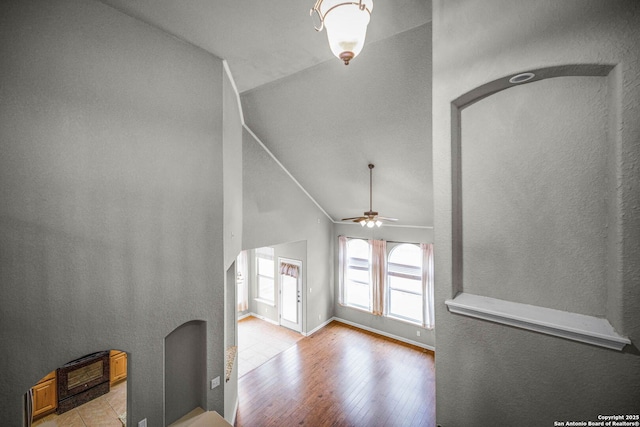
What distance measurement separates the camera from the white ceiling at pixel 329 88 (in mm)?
2832

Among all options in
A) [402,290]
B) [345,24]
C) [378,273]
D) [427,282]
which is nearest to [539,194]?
[345,24]

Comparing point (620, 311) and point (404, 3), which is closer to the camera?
point (620, 311)

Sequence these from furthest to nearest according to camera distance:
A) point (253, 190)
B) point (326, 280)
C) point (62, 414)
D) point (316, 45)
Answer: point (326, 280) < point (253, 190) < point (62, 414) < point (316, 45)

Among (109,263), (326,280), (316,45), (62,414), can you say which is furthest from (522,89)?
(62,414)

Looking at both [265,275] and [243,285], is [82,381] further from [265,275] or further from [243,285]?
[265,275]

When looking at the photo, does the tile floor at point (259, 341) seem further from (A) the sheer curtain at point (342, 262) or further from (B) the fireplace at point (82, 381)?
(B) the fireplace at point (82, 381)

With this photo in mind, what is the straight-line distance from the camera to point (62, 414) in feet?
16.6

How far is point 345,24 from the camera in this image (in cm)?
146

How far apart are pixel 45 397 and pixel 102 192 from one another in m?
5.14

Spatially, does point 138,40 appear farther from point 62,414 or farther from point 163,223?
point 62,414

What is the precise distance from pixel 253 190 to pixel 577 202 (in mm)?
5227

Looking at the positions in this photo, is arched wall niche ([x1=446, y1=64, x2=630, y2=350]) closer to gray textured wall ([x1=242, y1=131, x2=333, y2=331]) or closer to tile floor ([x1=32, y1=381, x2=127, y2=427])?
gray textured wall ([x1=242, y1=131, x2=333, y2=331])

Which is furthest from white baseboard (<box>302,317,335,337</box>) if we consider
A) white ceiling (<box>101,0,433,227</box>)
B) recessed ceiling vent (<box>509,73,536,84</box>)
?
recessed ceiling vent (<box>509,73,536,84</box>)

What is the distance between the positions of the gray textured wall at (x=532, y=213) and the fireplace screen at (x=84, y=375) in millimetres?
6588
